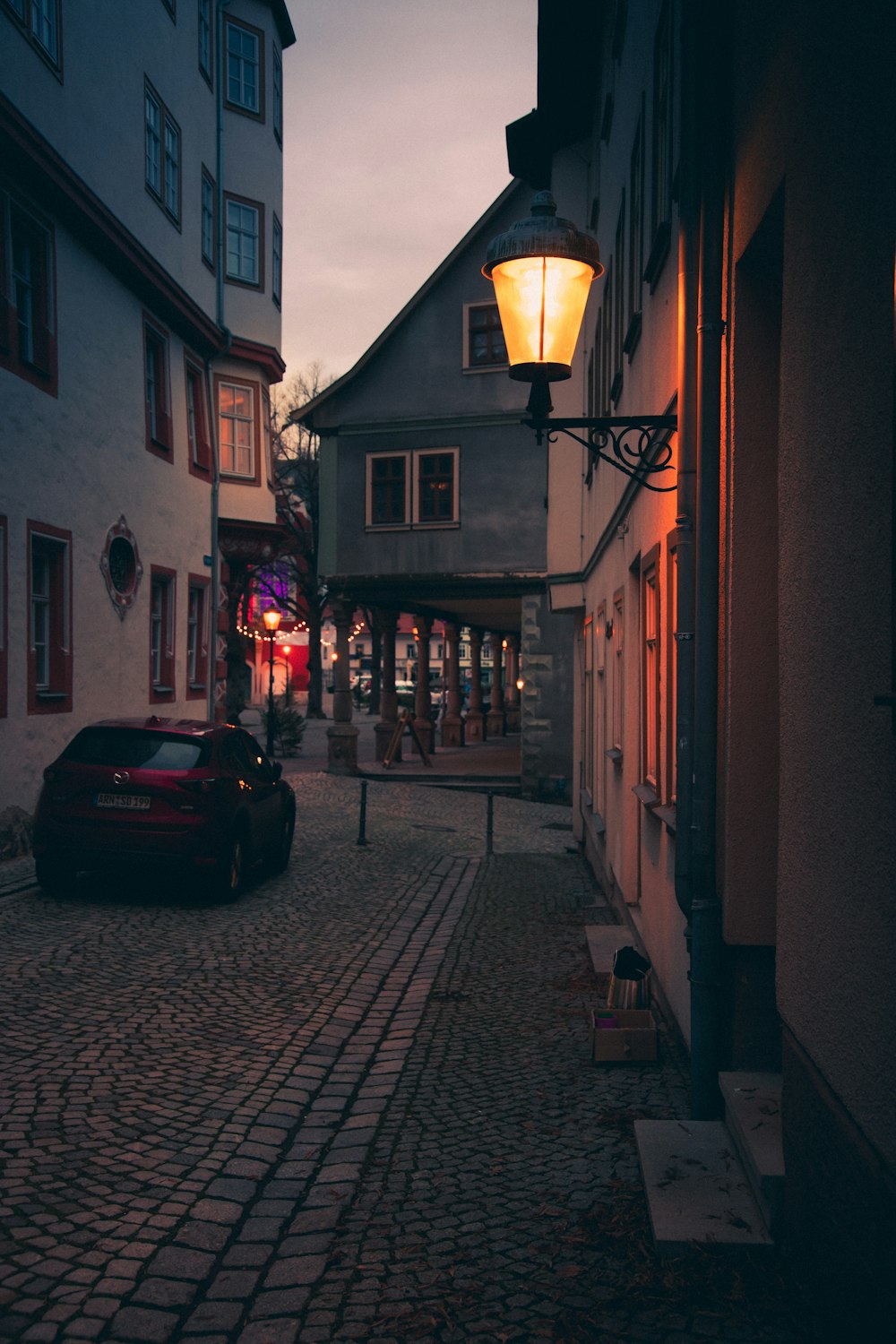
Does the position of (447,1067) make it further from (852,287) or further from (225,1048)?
(852,287)

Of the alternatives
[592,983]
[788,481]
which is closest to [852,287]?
[788,481]

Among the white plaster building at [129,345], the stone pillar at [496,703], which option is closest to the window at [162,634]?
the white plaster building at [129,345]

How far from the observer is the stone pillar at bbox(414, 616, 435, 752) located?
30.6 m

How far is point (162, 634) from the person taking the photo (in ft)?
67.9

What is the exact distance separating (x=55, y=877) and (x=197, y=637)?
39.1ft

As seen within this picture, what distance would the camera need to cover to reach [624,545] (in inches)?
368

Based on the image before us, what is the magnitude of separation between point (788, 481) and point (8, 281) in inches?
497

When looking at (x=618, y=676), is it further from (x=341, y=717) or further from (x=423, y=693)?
(x=423, y=693)

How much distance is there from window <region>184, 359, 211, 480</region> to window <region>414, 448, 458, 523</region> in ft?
17.4

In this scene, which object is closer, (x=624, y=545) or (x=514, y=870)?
(x=624, y=545)

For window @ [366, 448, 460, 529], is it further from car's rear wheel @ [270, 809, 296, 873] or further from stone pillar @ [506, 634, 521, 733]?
stone pillar @ [506, 634, 521, 733]

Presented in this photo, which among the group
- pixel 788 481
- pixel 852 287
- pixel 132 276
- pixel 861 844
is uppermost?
pixel 132 276

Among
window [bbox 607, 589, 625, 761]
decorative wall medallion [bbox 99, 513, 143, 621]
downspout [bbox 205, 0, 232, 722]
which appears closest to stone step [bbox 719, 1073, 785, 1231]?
window [bbox 607, 589, 625, 761]

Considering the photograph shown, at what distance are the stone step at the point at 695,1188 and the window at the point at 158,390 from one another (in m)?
16.8
